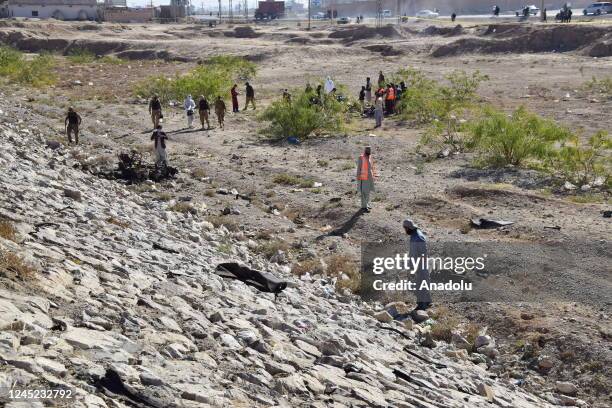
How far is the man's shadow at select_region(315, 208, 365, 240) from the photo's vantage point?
13805 millimetres

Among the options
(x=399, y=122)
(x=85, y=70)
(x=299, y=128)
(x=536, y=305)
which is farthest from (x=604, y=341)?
(x=85, y=70)

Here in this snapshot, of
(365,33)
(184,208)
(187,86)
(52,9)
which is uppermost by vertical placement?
(52,9)

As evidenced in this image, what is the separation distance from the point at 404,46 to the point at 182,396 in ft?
176

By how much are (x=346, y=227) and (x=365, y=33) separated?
53.7 metres

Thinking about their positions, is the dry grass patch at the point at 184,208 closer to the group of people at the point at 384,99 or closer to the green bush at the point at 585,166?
the green bush at the point at 585,166

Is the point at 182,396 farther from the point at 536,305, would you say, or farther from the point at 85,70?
the point at 85,70

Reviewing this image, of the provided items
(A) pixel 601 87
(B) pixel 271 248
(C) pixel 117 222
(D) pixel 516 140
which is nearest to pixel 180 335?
(C) pixel 117 222

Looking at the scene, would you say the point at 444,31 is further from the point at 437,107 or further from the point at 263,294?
the point at 263,294

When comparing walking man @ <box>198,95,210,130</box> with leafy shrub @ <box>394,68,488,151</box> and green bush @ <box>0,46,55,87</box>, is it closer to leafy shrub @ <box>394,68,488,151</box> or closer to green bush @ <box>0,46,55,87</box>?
leafy shrub @ <box>394,68,488,151</box>

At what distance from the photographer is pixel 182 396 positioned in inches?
231

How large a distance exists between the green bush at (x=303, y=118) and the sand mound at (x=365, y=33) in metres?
42.0

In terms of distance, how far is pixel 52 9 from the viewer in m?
84.6

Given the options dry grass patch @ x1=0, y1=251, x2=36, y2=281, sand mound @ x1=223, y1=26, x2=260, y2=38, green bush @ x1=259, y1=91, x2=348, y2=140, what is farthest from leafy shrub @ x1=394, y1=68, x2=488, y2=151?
sand mound @ x1=223, y1=26, x2=260, y2=38

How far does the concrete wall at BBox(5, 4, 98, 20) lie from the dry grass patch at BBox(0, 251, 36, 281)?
268 ft
